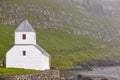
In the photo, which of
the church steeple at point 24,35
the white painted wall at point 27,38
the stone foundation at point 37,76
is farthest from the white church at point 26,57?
the stone foundation at point 37,76

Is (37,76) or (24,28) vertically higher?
(24,28)

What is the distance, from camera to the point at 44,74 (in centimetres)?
8244

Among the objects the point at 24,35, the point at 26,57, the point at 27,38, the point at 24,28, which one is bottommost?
the point at 26,57

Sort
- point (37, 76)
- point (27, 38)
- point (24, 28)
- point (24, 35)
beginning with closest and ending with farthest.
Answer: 1. point (37, 76)
2. point (27, 38)
3. point (24, 35)
4. point (24, 28)

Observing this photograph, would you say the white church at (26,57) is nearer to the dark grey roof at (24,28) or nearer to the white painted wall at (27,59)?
the white painted wall at (27,59)

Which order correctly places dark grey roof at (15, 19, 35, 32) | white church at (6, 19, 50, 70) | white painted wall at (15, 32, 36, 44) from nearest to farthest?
white church at (6, 19, 50, 70), white painted wall at (15, 32, 36, 44), dark grey roof at (15, 19, 35, 32)

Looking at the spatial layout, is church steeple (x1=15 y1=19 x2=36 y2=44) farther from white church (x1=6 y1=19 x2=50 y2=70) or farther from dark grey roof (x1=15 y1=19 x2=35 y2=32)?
white church (x1=6 y1=19 x2=50 y2=70)

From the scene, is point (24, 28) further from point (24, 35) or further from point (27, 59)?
point (27, 59)

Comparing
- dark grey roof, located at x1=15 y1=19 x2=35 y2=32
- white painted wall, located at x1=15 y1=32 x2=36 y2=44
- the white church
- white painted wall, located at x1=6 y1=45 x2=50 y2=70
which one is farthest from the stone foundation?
dark grey roof, located at x1=15 y1=19 x2=35 y2=32

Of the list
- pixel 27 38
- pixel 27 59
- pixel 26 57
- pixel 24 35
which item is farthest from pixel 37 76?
pixel 24 35

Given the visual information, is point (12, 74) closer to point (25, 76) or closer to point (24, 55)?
point (25, 76)

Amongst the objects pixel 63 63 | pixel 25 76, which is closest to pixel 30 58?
pixel 25 76

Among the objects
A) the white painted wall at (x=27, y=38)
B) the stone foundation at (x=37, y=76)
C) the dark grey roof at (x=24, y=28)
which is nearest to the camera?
the stone foundation at (x=37, y=76)

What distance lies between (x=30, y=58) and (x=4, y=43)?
110 m
